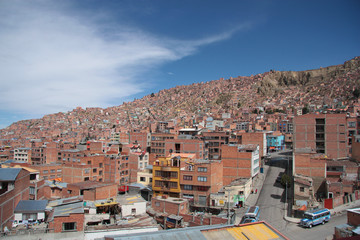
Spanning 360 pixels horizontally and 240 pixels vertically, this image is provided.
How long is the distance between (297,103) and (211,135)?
9800 centimetres

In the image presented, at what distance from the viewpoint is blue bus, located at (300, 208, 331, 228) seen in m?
29.4

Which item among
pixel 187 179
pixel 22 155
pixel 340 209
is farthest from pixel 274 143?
pixel 22 155

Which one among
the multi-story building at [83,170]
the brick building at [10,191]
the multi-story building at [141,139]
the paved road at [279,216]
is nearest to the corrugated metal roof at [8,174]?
the brick building at [10,191]

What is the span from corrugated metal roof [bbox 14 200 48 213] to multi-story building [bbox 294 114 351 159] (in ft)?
152

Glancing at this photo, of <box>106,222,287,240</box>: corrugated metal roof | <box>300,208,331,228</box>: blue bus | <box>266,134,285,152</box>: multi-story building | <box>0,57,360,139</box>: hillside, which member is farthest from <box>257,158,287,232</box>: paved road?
<box>0,57,360,139</box>: hillside

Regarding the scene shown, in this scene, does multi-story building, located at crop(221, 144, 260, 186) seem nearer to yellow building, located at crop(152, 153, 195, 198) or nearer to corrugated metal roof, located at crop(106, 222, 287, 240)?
yellow building, located at crop(152, 153, 195, 198)

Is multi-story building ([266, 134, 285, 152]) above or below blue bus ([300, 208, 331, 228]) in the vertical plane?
above

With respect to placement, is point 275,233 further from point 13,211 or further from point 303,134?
point 303,134

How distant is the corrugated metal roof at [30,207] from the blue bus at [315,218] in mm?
26882

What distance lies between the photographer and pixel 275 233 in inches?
596

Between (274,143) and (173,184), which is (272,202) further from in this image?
(274,143)

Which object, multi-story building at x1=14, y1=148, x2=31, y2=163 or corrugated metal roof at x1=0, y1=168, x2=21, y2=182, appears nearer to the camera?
corrugated metal roof at x1=0, y1=168, x2=21, y2=182

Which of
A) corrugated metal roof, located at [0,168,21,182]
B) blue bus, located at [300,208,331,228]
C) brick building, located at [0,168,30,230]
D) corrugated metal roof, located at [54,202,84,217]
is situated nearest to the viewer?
brick building, located at [0,168,30,230]

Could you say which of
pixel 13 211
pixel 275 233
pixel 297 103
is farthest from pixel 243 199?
pixel 297 103
